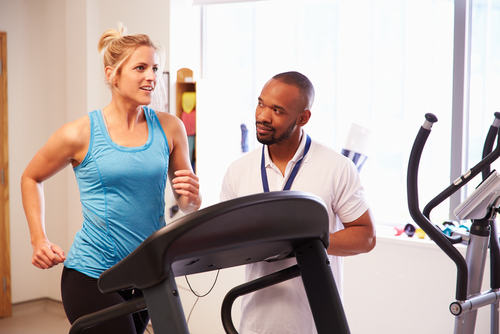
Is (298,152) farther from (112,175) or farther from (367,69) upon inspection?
(367,69)

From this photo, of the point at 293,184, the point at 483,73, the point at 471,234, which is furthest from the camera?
the point at 483,73

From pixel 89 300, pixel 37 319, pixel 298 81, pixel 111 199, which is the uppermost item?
pixel 298 81

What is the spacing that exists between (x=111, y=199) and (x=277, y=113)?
610 mm

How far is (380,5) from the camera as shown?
2.99 meters

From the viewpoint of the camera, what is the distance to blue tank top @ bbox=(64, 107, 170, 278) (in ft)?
4.81

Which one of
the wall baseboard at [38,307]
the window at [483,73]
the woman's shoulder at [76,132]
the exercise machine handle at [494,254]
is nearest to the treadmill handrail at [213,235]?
the woman's shoulder at [76,132]

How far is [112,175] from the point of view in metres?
1.46

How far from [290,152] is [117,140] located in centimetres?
58

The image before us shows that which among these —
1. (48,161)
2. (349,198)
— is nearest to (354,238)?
(349,198)

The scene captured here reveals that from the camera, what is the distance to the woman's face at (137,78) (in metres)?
1.51

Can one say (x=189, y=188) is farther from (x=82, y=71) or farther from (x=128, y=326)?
(x=82, y=71)

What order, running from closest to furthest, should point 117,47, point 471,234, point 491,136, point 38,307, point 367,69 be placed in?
point 117,47, point 471,234, point 491,136, point 367,69, point 38,307

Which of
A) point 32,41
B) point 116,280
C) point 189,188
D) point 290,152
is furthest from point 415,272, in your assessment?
point 32,41

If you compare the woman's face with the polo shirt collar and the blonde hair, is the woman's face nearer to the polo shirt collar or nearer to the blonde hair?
the blonde hair
